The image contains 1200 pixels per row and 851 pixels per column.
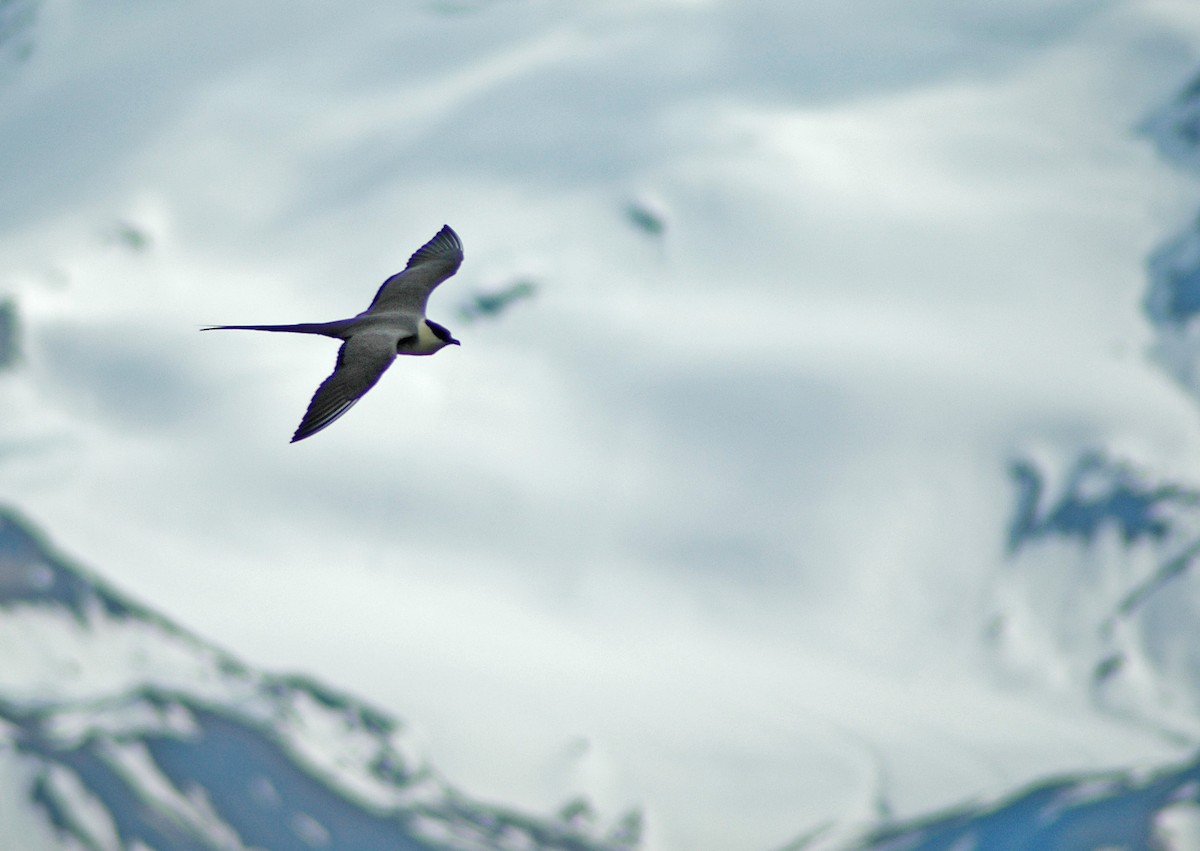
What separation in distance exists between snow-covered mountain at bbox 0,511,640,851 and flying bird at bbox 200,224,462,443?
103510 millimetres

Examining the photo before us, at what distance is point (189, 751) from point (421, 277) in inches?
4522

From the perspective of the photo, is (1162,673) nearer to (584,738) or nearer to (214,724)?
(584,738)

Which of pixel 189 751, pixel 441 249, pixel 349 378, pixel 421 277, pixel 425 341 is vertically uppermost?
pixel 189 751

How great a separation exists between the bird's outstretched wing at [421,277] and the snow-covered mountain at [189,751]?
10302cm

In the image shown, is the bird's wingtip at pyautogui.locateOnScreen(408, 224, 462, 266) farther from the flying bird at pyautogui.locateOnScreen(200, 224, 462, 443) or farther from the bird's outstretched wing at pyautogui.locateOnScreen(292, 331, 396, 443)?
the bird's outstretched wing at pyautogui.locateOnScreen(292, 331, 396, 443)

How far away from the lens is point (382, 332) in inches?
750

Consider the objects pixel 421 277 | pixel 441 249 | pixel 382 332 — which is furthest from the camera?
pixel 441 249

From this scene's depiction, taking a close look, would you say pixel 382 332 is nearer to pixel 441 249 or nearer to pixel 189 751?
pixel 441 249

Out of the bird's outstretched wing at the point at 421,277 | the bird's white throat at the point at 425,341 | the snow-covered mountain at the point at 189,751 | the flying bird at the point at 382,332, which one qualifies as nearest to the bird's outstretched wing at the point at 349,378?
the flying bird at the point at 382,332

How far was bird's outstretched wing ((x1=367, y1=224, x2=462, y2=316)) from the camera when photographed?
22.0 meters

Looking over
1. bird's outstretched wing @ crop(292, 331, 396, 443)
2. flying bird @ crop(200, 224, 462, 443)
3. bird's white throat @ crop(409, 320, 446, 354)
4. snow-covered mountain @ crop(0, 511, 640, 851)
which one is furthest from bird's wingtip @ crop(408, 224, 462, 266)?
snow-covered mountain @ crop(0, 511, 640, 851)

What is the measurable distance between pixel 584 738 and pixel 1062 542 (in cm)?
5418

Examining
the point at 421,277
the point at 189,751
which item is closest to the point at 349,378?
the point at 421,277

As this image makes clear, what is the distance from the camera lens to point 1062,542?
5418 inches
